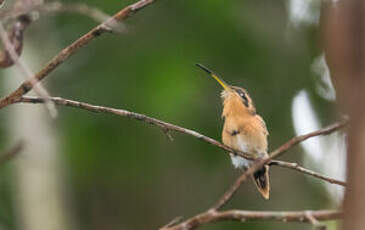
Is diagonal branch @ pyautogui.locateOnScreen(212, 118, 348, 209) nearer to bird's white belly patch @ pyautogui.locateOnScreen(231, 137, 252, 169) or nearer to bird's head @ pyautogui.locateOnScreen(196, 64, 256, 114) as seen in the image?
bird's white belly patch @ pyautogui.locateOnScreen(231, 137, 252, 169)

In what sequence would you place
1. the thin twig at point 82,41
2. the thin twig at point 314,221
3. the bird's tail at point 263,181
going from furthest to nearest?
the bird's tail at point 263,181 < the thin twig at point 82,41 < the thin twig at point 314,221

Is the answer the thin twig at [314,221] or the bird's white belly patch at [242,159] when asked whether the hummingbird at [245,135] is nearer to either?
the bird's white belly patch at [242,159]

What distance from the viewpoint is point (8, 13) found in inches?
88.9

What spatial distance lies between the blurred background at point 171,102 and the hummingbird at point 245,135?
4246 mm

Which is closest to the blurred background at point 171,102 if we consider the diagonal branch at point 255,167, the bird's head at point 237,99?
the bird's head at point 237,99

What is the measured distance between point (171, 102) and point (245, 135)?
469cm

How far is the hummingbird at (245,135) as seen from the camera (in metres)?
5.11

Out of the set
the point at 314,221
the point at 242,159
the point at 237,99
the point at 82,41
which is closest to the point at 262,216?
the point at 314,221

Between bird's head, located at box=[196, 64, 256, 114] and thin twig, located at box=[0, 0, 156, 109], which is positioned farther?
bird's head, located at box=[196, 64, 256, 114]

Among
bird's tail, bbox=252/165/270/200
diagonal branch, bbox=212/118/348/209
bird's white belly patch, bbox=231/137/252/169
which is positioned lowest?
diagonal branch, bbox=212/118/348/209

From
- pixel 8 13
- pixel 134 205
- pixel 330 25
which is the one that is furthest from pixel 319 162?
pixel 330 25

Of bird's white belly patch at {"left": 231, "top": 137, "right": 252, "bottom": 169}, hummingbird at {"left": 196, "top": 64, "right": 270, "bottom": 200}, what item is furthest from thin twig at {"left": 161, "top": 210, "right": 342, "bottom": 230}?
bird's white belly patch at {"left": 231, "top": 137, "right": 252, "bottom": 169}

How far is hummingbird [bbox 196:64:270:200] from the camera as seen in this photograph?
511cm

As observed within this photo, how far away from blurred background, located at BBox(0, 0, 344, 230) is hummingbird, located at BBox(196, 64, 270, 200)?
13.9 ft
